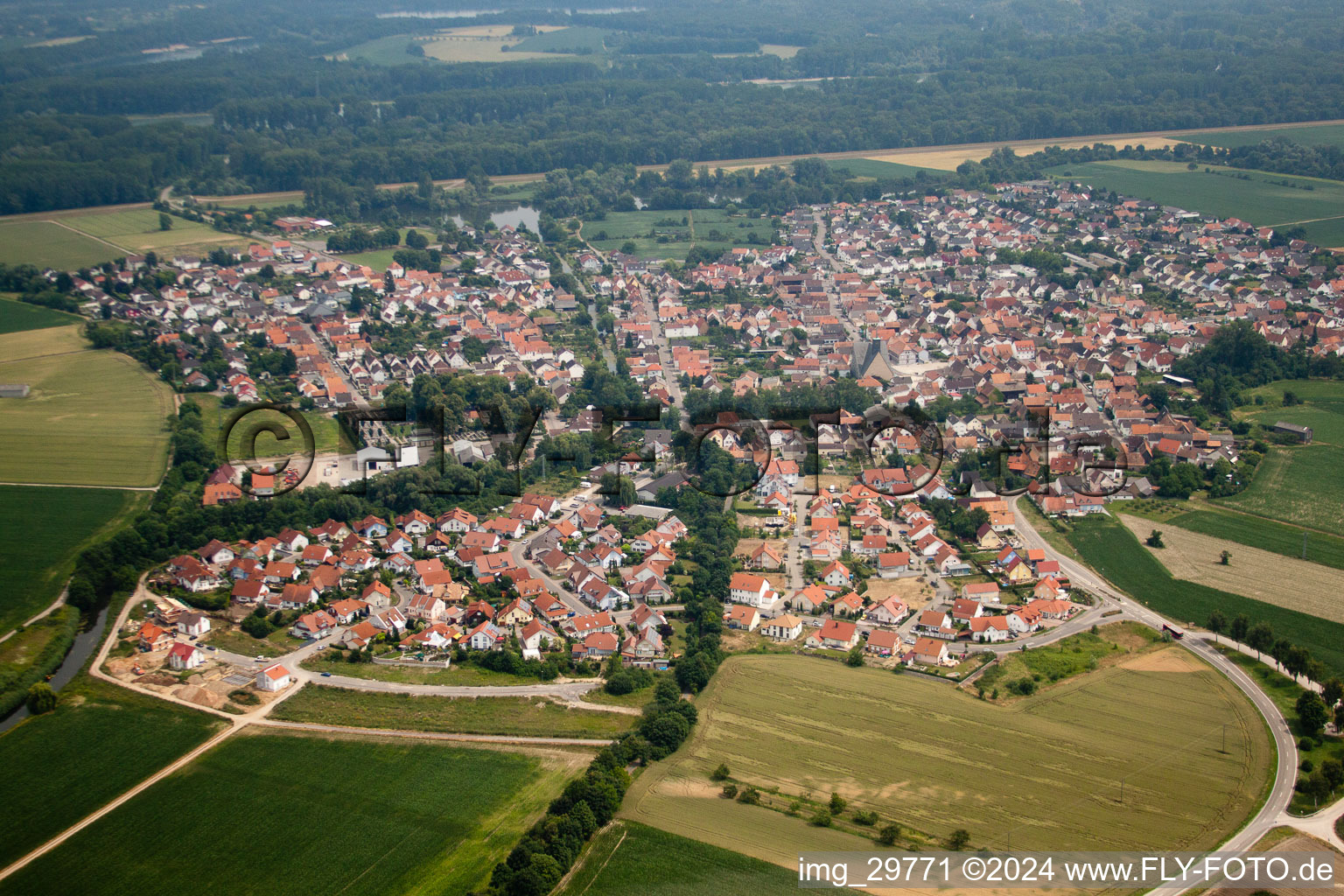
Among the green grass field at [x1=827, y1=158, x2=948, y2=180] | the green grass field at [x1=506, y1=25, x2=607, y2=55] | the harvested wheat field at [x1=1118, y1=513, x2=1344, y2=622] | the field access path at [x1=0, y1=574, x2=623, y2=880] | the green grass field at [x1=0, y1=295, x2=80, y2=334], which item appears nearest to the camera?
the field access path at [x1=0, y1=574, x2=623, y2=880]

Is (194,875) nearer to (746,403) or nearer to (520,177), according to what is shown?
(746,403)

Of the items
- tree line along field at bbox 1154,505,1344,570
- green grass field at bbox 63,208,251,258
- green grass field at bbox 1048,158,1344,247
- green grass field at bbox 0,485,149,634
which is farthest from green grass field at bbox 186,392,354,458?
green grass field at bbox 1048,158,1344,247

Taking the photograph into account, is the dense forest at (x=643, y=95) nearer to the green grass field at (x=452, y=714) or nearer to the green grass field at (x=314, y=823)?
the green grass field at (x=452, y=714)

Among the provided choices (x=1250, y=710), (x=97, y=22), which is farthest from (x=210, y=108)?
(x=1250, y=710)

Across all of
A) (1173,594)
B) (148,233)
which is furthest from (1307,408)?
(148,233)

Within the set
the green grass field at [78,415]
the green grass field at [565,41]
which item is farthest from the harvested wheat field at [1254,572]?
the green grass field at [565,41]

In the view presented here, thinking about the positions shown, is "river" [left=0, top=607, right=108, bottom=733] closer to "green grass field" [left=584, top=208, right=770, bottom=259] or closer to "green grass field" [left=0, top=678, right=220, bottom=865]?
"green grass field" [left=0, top=678, right=220, bottom=865]
